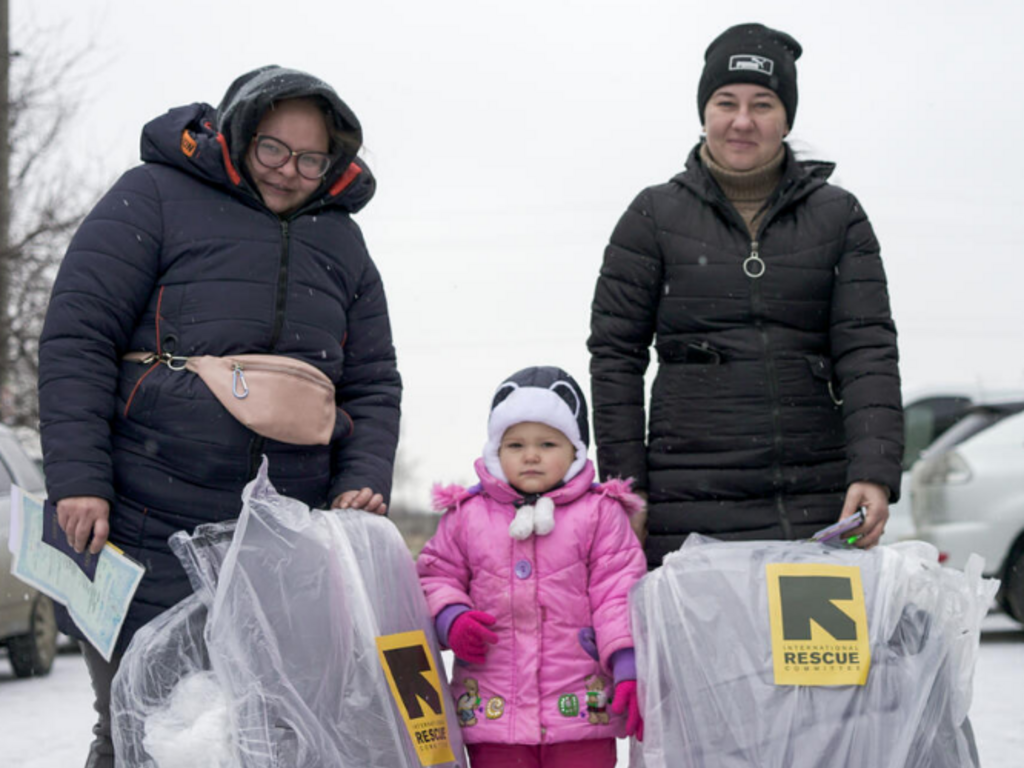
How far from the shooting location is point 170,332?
292 centimetres

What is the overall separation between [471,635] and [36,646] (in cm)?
563

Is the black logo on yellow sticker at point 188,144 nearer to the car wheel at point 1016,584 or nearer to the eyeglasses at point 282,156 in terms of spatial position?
the eyeglasses at point 282,156

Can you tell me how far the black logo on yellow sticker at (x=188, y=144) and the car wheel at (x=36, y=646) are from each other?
552 centimetres

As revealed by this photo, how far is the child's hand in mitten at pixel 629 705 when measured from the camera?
9.58 ft

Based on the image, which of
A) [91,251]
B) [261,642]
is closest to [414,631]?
[261,642]

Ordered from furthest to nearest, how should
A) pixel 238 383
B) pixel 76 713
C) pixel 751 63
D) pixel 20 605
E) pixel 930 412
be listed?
pixel 930 412 < pixel 20 605 < pixel 76 713 < pixel 751 63 < pixel 238 383

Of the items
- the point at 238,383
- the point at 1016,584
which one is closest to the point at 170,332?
the point at 238,383

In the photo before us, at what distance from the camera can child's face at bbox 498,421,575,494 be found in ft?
10.7

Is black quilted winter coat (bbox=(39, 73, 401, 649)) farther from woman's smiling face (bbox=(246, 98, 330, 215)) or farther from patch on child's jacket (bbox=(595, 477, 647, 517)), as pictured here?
patch on child's jacket (bbox=(595, 477, 647, 517))

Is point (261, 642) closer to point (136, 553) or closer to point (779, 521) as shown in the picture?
point (136, 553)

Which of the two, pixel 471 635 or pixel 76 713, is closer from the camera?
pixel 471 635

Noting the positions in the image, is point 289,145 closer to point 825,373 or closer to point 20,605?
point 825,373

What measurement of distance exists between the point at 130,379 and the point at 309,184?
1.78 ft

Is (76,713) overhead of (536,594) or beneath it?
beneath
